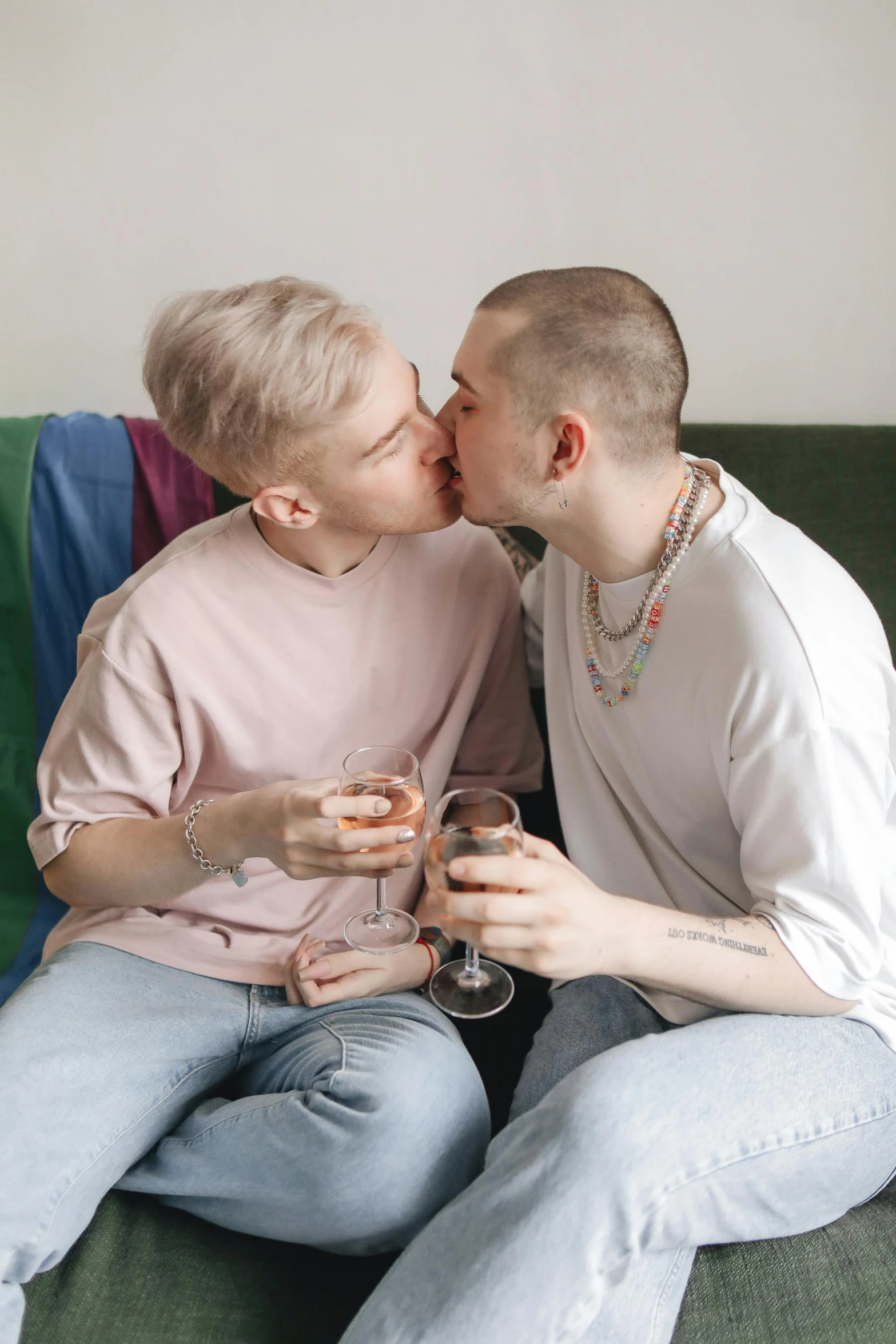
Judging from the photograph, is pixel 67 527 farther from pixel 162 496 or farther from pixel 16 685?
pixel 16 685

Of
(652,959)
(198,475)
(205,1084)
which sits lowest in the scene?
(205,1084)

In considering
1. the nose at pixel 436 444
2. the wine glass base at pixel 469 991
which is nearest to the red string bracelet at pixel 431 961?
the wine glass base at pixel 469 991

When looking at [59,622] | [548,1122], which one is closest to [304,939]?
[548,1122]

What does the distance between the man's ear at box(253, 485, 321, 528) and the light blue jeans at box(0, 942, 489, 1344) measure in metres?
0.71

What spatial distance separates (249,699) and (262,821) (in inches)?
12.0

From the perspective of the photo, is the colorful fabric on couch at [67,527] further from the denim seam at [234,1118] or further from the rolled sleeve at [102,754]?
the denim seam at [234,1118]

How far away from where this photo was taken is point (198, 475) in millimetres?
A: 1966

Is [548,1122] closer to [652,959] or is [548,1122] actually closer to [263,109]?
[652,959]

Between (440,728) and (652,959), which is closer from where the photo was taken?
(652,959)

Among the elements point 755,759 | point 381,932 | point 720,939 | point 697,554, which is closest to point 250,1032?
point 381,932

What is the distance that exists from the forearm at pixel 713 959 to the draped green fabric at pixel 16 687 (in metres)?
1.26

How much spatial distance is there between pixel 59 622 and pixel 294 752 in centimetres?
64

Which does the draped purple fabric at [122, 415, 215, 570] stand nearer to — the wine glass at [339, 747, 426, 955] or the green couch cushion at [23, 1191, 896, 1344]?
the wine glass at [339, 747, 426, 955]

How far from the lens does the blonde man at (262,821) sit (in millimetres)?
1310
